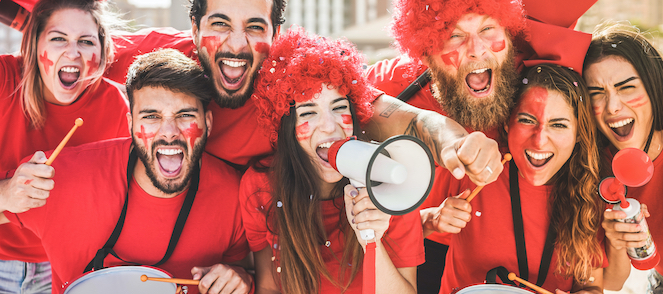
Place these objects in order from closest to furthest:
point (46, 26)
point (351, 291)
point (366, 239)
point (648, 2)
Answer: point (366, 239)
point (351, 291)
point (46, 26)
point (648, 2)

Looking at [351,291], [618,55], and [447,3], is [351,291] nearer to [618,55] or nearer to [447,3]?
[447,3]

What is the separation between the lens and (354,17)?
118 m

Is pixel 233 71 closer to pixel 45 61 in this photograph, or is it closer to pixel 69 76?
pixel 69 76

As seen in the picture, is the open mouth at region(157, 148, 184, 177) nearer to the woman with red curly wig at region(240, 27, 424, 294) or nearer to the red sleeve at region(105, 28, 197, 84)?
the woman with red curly wig at region(240, 27, 424, 294)

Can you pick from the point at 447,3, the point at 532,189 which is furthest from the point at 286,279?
A: the point at 447,3

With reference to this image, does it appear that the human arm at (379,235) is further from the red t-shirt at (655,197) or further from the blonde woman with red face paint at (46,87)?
the blonde woman with red face paint at (46,87)

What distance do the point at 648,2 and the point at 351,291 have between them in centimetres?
3045

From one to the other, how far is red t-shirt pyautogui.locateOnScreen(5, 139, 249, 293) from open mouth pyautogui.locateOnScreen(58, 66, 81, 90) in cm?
61

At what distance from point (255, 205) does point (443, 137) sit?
1.23 metres

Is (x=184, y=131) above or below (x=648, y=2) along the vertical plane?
below

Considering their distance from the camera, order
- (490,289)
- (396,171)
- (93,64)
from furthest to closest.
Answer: (93,64) → (490,289) → (396,171)

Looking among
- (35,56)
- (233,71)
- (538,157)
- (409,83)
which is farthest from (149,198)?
(538,157)

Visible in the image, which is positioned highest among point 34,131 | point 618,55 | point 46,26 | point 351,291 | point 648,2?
point 648,2

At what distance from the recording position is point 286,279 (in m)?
2.60
